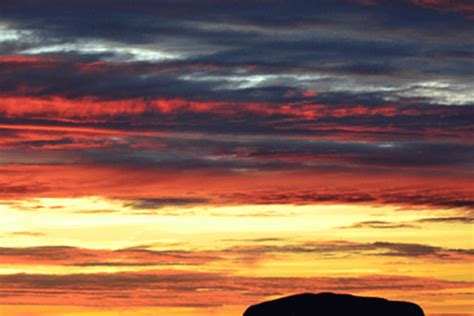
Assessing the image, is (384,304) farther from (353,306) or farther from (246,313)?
(246,313)

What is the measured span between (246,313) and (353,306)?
429 inches

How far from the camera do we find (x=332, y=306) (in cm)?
15625

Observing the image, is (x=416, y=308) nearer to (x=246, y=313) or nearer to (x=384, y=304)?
(x=384, y=304)

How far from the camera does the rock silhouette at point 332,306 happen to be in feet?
512

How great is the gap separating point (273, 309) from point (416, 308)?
14482 mm

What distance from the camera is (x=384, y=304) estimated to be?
6196 inches

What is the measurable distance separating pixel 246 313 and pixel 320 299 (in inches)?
322

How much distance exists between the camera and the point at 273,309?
158 meters

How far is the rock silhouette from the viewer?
15600 centimetres

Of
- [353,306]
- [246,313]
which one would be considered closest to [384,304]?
[353,306]

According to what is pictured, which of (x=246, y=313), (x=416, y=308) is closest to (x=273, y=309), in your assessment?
(x=246, y=313)

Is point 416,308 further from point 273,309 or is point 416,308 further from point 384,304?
point 273,309

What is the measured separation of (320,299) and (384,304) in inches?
255

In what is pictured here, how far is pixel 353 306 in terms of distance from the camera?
157 metres
